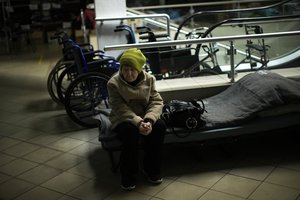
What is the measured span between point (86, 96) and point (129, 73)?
1501mm

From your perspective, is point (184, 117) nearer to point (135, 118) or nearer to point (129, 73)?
point (135, 118)

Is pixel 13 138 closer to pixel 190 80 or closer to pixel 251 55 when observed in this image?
pixel 190 80

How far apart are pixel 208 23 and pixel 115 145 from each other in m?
3.69

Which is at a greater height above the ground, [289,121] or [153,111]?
[153,111]

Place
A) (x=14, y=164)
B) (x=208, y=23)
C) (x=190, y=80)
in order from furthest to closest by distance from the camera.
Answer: (x=208, y=23), (x=190, y=80), (x=14, y=164)

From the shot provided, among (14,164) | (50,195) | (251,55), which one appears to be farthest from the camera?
(251,55)

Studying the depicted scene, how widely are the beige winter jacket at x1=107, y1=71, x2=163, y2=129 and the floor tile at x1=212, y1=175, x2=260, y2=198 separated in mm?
709

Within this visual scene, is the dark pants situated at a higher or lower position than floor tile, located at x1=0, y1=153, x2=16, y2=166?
higher

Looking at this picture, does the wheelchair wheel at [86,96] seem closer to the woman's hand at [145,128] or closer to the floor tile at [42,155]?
the floor tile at [42,155]

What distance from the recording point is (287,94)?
3512 millimetres

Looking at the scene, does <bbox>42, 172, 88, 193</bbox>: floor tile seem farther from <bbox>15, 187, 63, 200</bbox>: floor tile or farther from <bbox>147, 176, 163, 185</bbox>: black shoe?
<bbox>147, 176, 163, 185</bbox>: black shoe

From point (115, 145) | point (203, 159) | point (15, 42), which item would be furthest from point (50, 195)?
point (15, 42)

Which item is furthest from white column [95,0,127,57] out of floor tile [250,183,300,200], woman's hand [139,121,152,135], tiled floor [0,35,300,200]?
floor tile [250,183,300,200]

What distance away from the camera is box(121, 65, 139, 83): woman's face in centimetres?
318
